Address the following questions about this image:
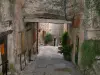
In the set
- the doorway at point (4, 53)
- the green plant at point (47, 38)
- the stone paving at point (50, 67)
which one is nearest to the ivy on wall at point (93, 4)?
the stone paving at point (50, 67)

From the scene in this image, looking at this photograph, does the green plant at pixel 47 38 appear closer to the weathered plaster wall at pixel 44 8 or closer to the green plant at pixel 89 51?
the weathered plaster wall at pixel 44 8

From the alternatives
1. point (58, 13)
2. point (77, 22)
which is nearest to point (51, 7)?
point (58, 13)

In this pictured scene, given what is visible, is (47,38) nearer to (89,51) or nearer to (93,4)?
(93,4)

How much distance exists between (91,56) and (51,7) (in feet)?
13.8

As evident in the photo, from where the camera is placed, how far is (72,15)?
14.2 metres

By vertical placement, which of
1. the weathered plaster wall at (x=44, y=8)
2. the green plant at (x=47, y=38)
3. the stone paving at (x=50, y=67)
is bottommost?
the stone paving at (x=50, y=67)

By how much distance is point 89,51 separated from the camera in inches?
454

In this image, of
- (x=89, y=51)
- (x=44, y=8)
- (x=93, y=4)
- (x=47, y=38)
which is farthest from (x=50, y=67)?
(x=47, y=38)

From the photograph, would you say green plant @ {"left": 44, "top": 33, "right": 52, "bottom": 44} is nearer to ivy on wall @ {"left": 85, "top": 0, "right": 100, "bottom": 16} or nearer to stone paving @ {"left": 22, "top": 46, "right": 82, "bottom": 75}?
stone paving @ {"left": 22, "top": 46, "right": 82, "bottom": 75}

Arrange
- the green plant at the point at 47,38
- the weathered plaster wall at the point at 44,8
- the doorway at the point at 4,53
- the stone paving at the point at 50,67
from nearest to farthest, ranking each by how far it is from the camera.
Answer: the doorway at the point at 4,53 < the stone paving at the point at 50,67 < the weathered plaster wall at the point at 44,8 < the green plant at the point at 47,38

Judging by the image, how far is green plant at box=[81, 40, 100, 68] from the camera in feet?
37.5

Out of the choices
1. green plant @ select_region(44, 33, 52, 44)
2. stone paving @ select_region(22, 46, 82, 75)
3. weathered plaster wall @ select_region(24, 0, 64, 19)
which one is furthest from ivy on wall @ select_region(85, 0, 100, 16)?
green plant @ select_region(44, 33, 52, 44)

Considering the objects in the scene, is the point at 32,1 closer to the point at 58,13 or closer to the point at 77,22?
the point at 58,13

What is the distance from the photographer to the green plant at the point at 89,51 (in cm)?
1142
